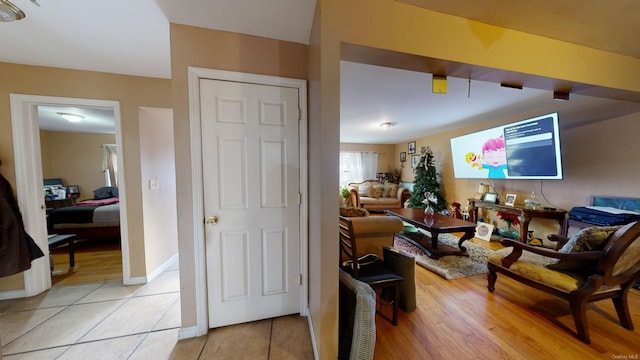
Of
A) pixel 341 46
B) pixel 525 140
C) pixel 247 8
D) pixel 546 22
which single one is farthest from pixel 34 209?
pixel 525 140

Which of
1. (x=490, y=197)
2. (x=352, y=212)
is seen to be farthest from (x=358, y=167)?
(x=352, y=212)

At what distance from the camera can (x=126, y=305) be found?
1.91 metres

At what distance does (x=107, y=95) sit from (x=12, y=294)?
2146mm

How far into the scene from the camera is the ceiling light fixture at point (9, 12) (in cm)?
121

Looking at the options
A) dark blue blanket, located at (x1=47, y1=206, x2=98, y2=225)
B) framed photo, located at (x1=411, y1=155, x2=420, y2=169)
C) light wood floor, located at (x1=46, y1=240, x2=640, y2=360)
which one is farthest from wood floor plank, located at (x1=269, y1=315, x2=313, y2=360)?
framed photo, located at (x1=411, y1=155, x2=420, y2=169)

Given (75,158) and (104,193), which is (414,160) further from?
(75,158)

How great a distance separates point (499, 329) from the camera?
1653 mm

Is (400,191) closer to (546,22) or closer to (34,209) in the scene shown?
(546,22)

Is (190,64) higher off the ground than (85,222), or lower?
higher

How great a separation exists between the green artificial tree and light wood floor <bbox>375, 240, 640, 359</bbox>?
9.72 feet

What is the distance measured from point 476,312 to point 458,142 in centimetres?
343

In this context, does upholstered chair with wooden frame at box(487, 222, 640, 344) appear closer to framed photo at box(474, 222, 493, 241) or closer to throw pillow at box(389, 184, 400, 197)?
framed photo at box(474, 222, 493, 241)

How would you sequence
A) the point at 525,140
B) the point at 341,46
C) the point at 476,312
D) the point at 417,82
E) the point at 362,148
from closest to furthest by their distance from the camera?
1. the point at 341,46
2. the point at 476,312
3. the point at 417,82
4. the point at 525,140
5. the point at 362,148

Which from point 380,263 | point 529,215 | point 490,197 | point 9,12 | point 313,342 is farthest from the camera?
point 490,197
